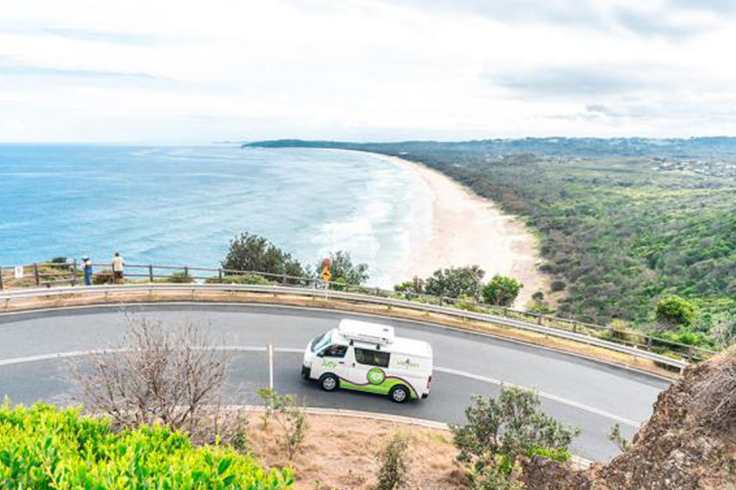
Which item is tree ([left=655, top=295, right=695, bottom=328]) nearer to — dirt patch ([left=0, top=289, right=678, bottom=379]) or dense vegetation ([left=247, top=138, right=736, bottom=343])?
dense vegetation ([left=247, top=138, right=736, bottom=343])

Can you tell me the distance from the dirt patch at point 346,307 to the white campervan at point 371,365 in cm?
685

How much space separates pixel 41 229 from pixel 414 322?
7624cm

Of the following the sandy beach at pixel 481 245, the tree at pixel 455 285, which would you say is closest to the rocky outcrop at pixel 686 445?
the tree at pixel 455 285

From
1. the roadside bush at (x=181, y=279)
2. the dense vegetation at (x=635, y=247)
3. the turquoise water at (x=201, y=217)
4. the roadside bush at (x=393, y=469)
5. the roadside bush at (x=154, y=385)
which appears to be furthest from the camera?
the turquoise water at (x=201, y=217)

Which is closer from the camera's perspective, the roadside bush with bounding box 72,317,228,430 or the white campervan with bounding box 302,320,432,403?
the roadside bush with bounding box 72,317,228,430

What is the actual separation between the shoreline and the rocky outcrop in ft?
128

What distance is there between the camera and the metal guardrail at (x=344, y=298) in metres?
18.5

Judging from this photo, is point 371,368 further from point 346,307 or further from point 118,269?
point 118,269

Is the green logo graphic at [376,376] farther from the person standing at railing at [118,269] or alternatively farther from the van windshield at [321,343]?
the person standing at railing at [118,269]

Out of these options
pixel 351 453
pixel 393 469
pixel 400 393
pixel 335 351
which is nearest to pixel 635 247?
Answer: pixel 400 393

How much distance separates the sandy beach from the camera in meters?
→ 56.9

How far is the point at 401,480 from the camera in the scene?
31.6 ft

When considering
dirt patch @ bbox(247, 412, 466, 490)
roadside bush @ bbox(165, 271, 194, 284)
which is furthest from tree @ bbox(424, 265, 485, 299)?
dirt patch @ bbox(247, 412, 466, 490)

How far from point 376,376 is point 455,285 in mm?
27478
